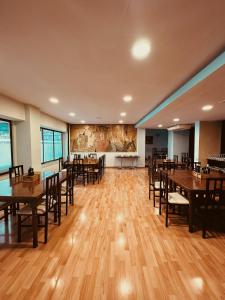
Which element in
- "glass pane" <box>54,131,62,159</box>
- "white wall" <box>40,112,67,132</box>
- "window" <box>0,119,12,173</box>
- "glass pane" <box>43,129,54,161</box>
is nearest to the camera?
"window" <box>0,119,12,173</box>

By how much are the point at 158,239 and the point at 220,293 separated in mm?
1020

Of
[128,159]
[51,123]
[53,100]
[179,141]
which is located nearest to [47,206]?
[53,100]

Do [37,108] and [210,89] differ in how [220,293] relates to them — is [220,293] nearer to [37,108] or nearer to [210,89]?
[210,89]

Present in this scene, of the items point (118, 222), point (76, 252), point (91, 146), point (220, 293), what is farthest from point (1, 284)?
point (91, 146)

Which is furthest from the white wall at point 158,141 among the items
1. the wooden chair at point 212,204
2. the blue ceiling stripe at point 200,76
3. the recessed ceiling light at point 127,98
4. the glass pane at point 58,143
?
the wooden chair at point 212,204

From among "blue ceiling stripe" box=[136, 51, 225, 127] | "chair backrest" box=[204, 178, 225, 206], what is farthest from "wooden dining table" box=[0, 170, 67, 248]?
"blue ceiling stripe" box=[136, 51, 225, 127]

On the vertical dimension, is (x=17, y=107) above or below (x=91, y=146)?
above

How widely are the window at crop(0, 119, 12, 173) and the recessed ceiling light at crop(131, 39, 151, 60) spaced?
4361 mm

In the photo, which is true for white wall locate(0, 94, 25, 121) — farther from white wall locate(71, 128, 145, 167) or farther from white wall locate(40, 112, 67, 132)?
white wall locate(71, 128, 145, 167)

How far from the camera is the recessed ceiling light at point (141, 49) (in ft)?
6.18

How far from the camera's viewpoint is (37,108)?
17.6 ft

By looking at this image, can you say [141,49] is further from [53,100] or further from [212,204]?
[53,100]

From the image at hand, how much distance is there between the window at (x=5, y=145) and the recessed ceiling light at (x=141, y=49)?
14.3 ft

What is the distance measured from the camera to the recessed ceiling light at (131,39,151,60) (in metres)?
1.88
